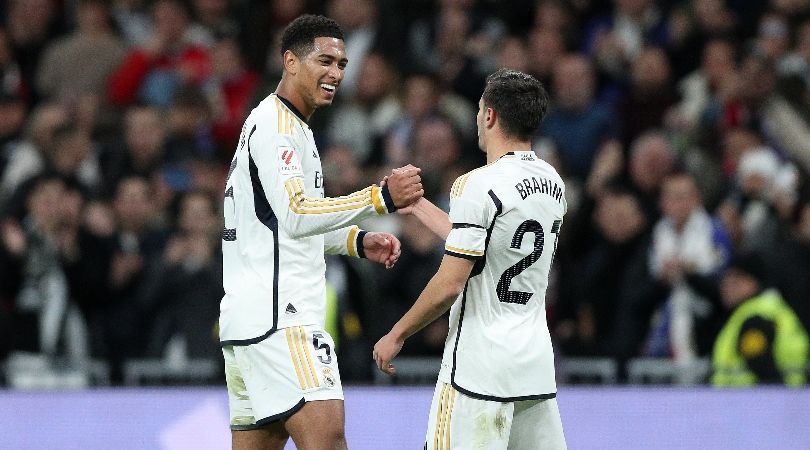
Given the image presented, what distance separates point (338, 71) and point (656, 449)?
3.20 meters

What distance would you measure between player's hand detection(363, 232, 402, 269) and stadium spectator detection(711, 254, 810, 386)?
3.13 m

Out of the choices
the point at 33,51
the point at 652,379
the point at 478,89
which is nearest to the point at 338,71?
the point at 652,379

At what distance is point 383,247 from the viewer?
5758mm

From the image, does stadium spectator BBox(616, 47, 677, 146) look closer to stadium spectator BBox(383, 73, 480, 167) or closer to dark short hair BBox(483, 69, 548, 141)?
stadium spectator BBox(383, 73, 480, 167)

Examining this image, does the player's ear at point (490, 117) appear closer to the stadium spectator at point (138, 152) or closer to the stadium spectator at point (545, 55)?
the stadium spectator at point (545, 55)

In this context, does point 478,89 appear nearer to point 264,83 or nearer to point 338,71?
point 264,83

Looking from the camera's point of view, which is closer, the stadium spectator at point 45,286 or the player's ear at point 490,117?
the player's ear at point 490,117

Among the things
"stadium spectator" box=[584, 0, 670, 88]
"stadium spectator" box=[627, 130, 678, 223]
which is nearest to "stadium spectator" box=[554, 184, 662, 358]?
"stadium spectator" box=[627, 130, 678, 223]

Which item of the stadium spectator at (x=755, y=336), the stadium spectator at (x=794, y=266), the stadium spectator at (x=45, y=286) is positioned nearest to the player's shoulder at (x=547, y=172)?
the stadium spectator at (x=755, y=336)

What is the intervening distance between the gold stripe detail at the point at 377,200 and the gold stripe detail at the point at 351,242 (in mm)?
665

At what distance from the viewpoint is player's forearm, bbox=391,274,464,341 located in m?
4.95

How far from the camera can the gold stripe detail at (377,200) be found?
5156mm

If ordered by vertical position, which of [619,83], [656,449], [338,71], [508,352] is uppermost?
[619,83]

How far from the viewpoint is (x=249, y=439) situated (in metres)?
5.46
